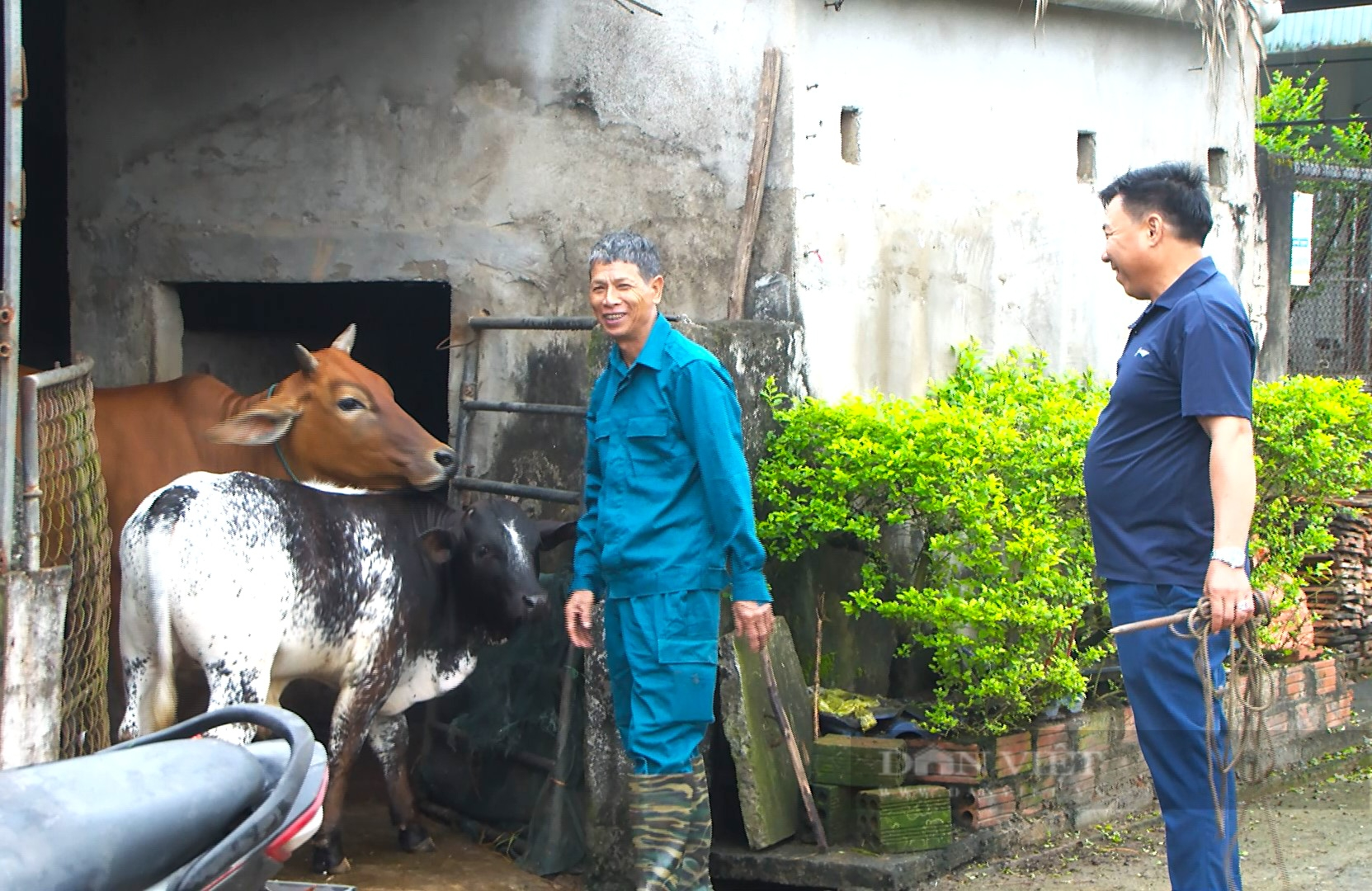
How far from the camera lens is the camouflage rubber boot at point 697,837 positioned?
181 inches

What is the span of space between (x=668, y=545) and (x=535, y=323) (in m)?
1.60

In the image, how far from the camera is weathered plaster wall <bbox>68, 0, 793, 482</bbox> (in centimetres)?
616

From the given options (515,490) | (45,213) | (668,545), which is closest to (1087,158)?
(515,490)

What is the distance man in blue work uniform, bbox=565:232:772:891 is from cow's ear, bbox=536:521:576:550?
934 mm

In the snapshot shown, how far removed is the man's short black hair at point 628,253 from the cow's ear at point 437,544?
4.57 ft

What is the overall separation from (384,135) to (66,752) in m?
3.11

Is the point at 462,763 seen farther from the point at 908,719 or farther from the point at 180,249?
the point at 180,249

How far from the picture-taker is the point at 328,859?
5.31m

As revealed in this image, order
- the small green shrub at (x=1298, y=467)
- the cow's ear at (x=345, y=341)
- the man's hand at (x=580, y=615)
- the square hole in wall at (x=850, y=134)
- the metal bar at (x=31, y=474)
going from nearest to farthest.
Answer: the metal bar at (x=31, y=474)
the man's hand at (x=580, y=615)
the cow's ear at (x=345, y=341)
the square hole in wall at (x=850, y=134)
the small green shrub at (x=1298, y=467)

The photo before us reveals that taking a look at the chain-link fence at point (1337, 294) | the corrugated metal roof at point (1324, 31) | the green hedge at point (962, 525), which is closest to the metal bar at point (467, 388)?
the green hedge at point (962, 525)

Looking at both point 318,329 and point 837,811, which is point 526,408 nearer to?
point 837,811

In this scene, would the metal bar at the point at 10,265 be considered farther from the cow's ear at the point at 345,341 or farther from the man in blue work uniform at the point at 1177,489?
the man in blue work uniform at the point at 1177,489

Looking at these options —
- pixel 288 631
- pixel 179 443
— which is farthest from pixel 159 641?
pixel 179 443

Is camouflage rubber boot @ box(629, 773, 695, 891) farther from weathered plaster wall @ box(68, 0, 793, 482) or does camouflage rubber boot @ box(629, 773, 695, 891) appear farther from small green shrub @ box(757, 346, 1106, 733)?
weathered plaster wall @ box(68, 0, 793, 482)
